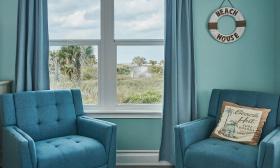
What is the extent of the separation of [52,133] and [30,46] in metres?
0.90

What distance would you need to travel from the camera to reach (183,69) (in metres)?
3.10

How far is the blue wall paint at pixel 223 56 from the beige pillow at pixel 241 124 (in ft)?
1.48

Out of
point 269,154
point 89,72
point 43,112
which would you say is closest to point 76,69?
point 89,72

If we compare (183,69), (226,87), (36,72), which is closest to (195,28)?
(183,69)

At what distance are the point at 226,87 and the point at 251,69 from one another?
1.04ft

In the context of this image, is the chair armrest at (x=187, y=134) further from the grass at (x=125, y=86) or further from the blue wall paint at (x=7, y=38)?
the blue wall paint at (x=7, y=38)

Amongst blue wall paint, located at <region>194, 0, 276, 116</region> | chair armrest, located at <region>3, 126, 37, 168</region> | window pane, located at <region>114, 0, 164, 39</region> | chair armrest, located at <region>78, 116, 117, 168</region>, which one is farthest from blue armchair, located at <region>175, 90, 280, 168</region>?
chair armrest, located at <region>3, 126, 37, 168</region>

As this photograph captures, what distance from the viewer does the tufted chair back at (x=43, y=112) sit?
8.73 ft

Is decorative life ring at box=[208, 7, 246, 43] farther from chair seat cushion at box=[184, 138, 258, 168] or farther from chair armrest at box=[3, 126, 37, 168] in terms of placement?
chair armrest at box=[3, 126, 37, 168]

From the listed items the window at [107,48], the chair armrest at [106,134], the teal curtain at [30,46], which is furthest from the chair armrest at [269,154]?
the teal curtain at [30,46]

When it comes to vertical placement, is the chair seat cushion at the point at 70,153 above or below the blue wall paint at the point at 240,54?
below

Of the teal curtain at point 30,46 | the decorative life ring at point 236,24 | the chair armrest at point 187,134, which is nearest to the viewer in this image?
the chair armrest at point 187,134

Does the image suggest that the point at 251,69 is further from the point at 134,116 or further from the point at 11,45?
the point at 11,45

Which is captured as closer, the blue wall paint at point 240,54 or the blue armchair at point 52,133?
the blue armchair at point 52,133
